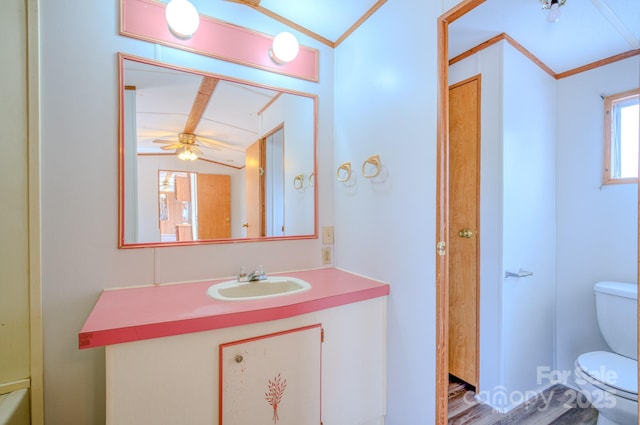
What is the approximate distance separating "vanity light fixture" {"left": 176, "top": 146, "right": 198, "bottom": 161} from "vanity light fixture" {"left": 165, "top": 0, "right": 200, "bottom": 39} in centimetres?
54

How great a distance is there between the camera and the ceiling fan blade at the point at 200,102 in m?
1.40

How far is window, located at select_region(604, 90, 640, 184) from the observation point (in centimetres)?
162

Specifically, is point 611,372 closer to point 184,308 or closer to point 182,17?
point 184,308

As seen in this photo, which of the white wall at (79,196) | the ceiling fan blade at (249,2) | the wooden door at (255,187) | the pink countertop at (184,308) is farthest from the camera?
the wooden door at (255,187)

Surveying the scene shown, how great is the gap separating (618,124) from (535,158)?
1.59 ft

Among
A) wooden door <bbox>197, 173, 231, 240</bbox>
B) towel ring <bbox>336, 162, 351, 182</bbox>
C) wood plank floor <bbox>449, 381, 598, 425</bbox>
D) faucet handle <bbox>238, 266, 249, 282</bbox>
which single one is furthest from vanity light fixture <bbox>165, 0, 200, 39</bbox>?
wood plank floor <bbox>449, 381, 598, 425</bbox>

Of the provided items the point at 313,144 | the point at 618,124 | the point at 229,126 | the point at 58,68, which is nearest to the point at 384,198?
the point at 313,144

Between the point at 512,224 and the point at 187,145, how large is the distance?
1996 millimetres

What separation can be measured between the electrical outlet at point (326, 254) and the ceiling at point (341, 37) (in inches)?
29.4

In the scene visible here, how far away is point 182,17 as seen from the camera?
Answer: 48.6 inches

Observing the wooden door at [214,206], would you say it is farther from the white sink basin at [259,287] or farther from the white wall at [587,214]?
the white wall at [587,214]

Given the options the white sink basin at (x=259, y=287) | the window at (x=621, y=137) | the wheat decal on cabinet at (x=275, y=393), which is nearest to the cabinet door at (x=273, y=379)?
the wheat decal on cabinet at (x=275, y=393)

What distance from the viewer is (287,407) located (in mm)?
1055

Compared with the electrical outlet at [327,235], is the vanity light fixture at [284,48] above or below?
above
